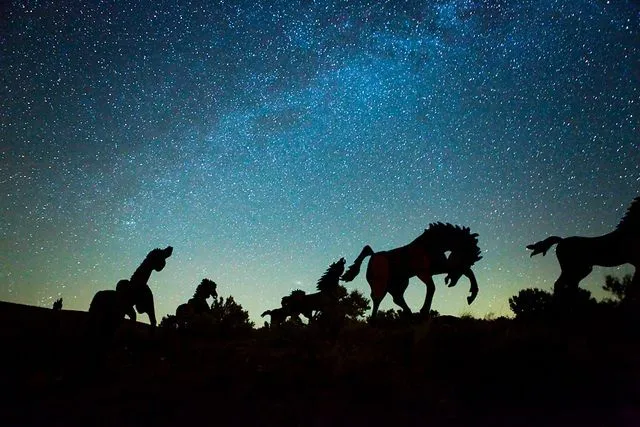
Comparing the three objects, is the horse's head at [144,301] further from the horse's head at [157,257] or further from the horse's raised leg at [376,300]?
the horse's raised leg at [376,300]

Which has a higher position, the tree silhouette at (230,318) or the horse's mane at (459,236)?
the horse's mane at (459,236)

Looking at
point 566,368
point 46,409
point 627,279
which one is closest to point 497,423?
point 566,368

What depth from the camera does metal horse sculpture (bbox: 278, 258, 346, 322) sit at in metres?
12.7

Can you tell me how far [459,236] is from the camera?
972 centimetres

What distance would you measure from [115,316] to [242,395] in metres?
3.74

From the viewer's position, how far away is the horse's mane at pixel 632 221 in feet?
26.2

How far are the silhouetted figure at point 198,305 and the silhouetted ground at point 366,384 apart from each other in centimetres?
423

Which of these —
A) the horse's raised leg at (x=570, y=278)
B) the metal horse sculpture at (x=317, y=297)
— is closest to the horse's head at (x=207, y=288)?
the metal horse sculpture at (x=317, y=297)

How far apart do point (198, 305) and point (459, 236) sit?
8.85m

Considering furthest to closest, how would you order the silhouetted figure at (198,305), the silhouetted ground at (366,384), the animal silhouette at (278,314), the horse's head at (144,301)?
the animal silhouette at (278,314) → the silhouetted figure at (198,305) → the horse's head at (144,301) → the silhouetted ground at (366,384)

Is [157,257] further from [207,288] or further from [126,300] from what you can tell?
[207,288]

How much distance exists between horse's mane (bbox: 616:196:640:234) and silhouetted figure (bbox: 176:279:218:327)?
34.4ft

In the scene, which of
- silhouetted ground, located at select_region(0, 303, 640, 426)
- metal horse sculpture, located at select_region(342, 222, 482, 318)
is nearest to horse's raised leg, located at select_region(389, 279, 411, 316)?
metal horse sculpture, located at select_region(342, 222, 482, 318)

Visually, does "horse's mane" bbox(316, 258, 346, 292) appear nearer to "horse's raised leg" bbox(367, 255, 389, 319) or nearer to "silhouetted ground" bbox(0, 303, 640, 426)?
"horse's raised leg" bbox(367, 255, 389, 319)
